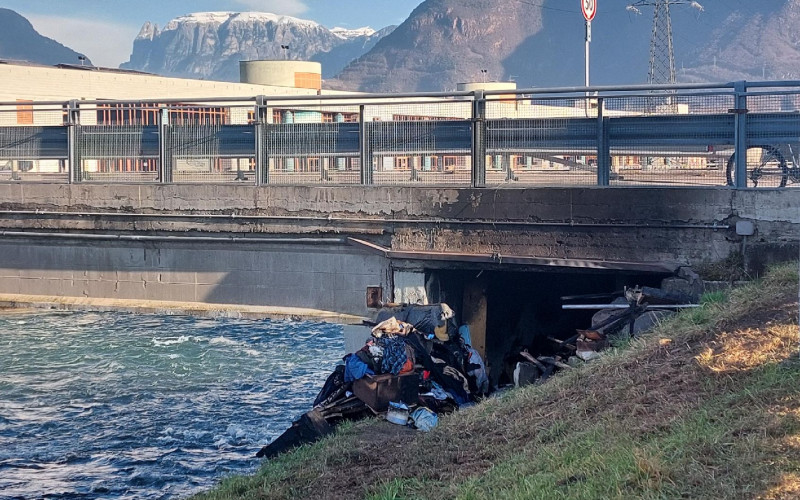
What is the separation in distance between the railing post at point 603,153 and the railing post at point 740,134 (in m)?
1.64

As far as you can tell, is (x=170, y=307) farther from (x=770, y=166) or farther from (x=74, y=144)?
(x=770, y=166)

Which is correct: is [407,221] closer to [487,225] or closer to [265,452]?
[487,225]

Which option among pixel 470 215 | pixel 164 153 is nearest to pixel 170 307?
pixel 164 153

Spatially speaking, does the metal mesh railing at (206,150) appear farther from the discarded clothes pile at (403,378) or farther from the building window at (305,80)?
the building window at (305,80)

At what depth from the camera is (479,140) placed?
13562mm

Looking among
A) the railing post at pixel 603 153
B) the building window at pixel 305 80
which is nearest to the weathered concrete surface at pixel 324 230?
the railing post at pixel 603 153

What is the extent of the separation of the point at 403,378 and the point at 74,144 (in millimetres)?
7628

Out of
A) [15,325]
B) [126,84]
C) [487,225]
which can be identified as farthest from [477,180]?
[126,84]

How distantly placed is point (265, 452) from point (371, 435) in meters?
1.46

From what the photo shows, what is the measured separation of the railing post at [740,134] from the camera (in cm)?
1229

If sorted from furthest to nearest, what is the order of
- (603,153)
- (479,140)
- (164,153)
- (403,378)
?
(164,153), (479,140), (603,153), (403,378)

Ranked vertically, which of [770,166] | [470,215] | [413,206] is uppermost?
[770,166]

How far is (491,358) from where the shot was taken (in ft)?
47.4

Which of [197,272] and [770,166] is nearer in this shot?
[770,166]
